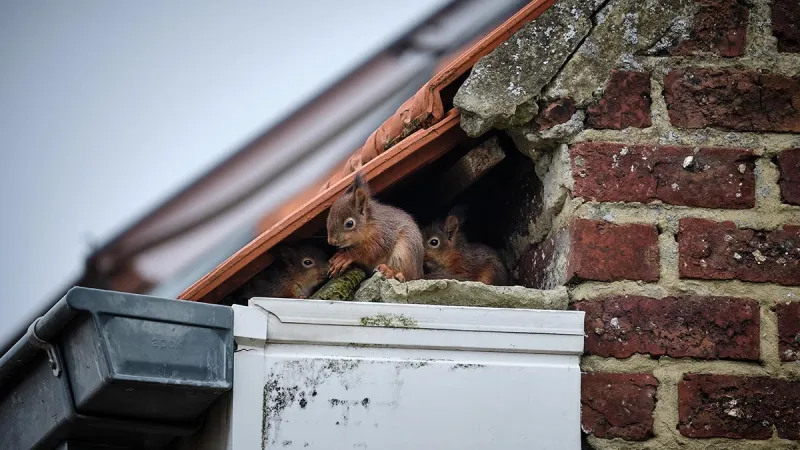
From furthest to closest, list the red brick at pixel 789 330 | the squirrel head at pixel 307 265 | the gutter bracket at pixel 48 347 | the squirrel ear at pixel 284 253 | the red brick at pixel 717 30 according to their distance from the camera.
A: the squirrel head at pixel 307 265 → the squirrel ear at pixel 284 253 → the red brick at pixel 717 30 → the red brick at pixel 789 330 → the gutter bracket at pixel 48 347

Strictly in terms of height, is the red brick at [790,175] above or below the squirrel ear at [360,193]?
below

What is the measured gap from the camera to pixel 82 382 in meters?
2.52

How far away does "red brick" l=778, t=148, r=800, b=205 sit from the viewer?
2971 mm

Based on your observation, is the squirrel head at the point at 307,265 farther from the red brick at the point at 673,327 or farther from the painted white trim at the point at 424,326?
the red brick at the point at 673,327

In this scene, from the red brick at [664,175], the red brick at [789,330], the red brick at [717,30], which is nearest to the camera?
the red brick at [789,330]

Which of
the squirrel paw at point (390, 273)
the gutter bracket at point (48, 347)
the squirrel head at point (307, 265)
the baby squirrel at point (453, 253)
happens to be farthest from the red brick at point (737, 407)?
the gutter bracket at point (48, 347)

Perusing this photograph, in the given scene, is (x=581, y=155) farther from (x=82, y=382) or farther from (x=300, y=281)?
(x=82, y=382)

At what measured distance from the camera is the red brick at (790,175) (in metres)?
2.97

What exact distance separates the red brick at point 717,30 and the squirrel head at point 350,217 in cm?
110

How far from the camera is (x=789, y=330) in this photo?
2.86 m

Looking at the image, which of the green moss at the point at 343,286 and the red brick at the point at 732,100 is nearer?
the red brick at the point at 732,100

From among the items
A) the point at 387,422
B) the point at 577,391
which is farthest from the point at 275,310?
the point at 577,391

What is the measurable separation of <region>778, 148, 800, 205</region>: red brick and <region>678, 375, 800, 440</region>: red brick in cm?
54

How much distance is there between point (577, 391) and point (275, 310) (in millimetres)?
846
